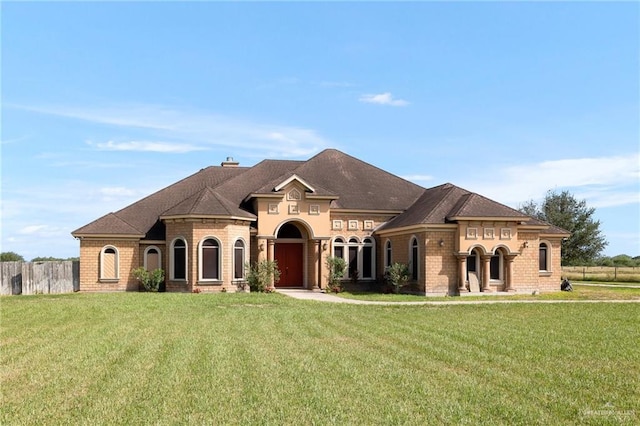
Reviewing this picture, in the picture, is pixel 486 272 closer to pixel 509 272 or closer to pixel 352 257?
pixel 509 272

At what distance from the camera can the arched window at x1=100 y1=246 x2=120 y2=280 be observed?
29203 millimetres

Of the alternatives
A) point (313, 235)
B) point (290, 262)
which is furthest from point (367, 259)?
point (290, 262)

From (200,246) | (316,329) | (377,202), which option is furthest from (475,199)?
(316,329)

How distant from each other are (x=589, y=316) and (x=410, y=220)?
11.7 meters

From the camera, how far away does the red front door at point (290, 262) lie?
1256 inches

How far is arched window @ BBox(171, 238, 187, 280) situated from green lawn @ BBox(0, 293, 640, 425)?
34.6ft

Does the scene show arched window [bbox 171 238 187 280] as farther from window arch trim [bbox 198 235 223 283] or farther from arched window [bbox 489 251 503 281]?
arched window [bbox 489 251 503 281]

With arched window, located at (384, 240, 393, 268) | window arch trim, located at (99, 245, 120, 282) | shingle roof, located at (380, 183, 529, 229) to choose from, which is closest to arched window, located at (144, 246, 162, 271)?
window arch trim, located at (99, 245, 120, 282)

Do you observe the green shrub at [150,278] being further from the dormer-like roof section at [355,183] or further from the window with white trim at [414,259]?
the window with white trim at [414,259]

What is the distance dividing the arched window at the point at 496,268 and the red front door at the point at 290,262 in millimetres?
9695

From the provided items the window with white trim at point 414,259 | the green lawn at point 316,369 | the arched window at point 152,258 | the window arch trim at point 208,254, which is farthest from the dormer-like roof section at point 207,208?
the green lawn at point 316,369

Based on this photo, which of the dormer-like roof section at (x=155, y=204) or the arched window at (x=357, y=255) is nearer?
the dormer-like roof section at (x=155, y=204)

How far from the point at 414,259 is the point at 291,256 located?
6753 millimetres

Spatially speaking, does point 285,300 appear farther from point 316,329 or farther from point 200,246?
point 316,329
